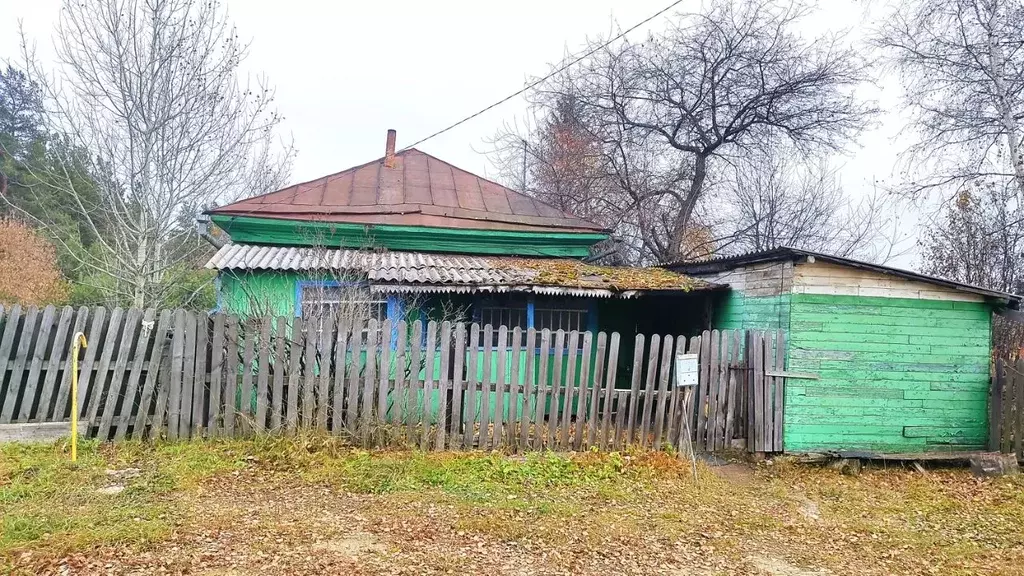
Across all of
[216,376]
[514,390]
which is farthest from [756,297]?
[216,376]

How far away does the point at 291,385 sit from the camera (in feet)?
21.0

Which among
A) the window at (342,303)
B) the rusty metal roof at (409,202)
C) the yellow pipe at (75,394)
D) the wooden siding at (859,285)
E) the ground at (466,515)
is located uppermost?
the rusty metal roof at (409,202)

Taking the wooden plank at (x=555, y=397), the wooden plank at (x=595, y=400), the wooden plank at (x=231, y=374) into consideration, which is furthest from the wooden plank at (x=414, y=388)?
the wooden plank at (x=595, y=400)

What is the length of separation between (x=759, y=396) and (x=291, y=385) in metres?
5.76

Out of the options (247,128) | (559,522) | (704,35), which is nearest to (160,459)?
(559,522)

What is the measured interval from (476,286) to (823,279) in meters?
4.75

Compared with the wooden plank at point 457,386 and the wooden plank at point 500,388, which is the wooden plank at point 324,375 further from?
the wooden plank at point 500,388

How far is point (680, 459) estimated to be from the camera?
6.55 m

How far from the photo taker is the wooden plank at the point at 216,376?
6.40 m

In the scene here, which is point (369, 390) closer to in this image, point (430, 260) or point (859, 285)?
point (430, 260)

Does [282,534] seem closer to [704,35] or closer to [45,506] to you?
[45,506]

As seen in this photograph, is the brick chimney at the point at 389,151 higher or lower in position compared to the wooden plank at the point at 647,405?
higher

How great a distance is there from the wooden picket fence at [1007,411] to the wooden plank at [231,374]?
29.6 ft

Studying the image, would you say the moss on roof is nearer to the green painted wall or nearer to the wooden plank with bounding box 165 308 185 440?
the green painted wall
